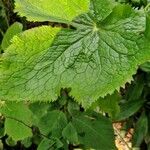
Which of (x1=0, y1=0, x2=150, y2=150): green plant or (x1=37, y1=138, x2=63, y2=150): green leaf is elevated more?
(x1=0, y1=0, x2=150, y2=150): green plant

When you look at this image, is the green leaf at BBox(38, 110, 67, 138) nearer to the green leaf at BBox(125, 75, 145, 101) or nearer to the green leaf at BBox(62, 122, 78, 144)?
the green leaf at BBox(62, 122, 78, 144)

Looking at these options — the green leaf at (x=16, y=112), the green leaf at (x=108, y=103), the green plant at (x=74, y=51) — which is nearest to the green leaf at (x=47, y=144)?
the green leaf at (x=16, y=112)

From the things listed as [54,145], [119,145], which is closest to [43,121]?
[54,145]

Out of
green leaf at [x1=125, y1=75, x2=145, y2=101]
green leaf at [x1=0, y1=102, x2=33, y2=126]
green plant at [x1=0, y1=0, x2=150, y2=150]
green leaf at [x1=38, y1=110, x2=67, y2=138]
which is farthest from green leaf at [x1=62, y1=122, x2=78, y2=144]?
green leaf at [x1=125, y1=75, x2=145, y2=101]

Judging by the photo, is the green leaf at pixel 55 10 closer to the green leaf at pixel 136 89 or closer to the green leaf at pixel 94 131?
the green leaf at pixel 94 131

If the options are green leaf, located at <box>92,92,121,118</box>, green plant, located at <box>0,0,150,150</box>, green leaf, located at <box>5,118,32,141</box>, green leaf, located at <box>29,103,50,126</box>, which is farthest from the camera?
green leaf, located at <box>29,103,50,126</box>

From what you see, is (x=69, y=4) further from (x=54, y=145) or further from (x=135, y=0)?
(x=135, y=0)
